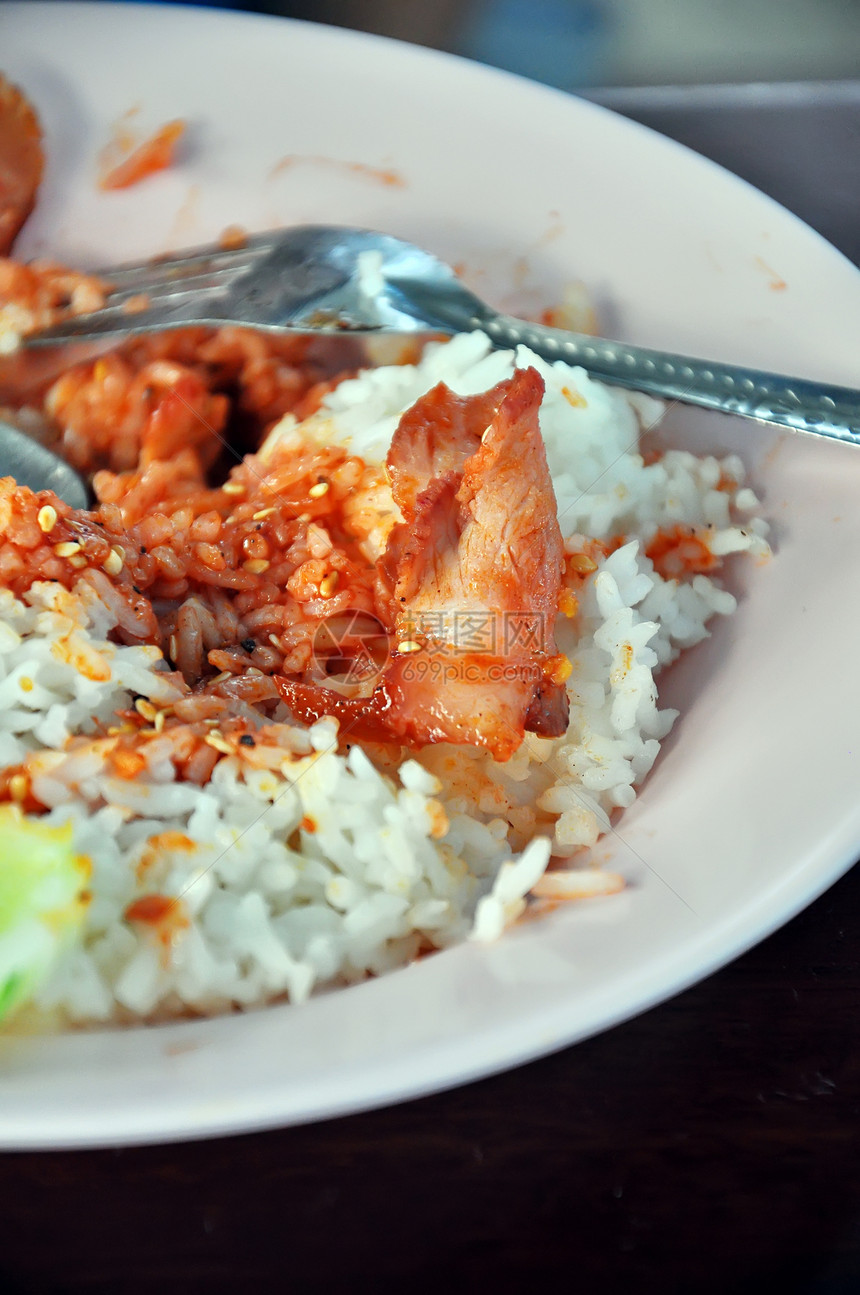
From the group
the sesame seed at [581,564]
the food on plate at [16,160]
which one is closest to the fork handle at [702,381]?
the sesame seed at [581,564]

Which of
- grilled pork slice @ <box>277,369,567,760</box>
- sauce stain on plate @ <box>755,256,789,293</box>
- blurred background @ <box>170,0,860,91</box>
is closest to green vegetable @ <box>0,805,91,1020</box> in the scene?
grilled pork slice @ <box>277,369,567,760</box>

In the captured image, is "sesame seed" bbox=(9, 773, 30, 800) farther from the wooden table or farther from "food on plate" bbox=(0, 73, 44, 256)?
→ "food on plate" bbox=(0, 73, 44, 256)

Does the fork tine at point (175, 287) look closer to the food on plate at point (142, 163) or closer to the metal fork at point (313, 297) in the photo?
the metal fork at point (313, 297)

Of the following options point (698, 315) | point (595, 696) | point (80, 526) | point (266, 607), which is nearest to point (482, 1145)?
point (595, 696)

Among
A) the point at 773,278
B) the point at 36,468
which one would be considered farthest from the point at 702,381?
the point at 36,468

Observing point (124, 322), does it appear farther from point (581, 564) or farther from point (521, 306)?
point (581, 564)

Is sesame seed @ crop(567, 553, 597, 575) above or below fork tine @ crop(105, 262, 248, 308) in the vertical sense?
below

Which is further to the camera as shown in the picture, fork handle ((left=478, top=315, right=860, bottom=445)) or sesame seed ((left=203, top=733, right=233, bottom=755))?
fork handle ((left=478, top=315, right=860, bottom=445))
